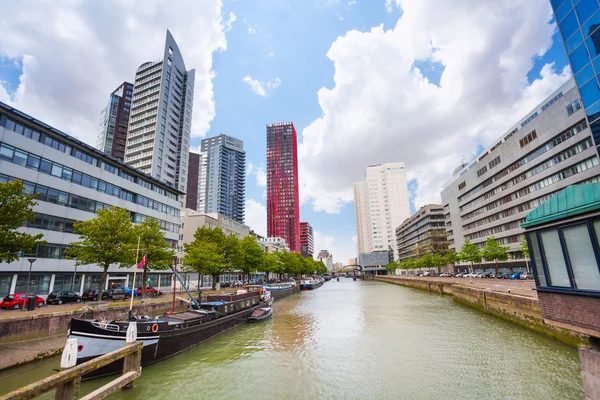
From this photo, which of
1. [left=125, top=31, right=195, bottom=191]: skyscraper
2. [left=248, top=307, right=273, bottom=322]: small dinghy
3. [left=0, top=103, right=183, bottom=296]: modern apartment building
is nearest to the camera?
[left=248, top=307, right=273, bottom=322]: small dinghy

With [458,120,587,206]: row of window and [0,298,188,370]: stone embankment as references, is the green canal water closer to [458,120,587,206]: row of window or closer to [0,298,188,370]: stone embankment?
[0,298,188,370]: stone embankment

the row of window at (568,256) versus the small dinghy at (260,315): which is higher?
the row of window at (568,256)

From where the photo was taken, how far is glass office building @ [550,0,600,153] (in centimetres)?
2720

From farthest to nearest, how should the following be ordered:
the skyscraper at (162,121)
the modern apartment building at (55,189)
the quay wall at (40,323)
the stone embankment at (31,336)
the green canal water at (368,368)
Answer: the skyscraper at (162,121), the modern apartment building at (55,189), the quay wall at (40,323), the stone embankment at (31,336), the green canal water at (368,368)

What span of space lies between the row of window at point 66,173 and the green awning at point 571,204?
160ft

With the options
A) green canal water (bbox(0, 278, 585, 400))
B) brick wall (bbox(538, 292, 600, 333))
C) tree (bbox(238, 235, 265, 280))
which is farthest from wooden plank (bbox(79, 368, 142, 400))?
tree (bbox(238, 235, 265, 280))

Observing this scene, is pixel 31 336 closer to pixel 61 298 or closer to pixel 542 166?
pixel 61 298

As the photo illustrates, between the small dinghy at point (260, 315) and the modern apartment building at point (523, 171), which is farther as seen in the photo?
the modern apartment building at point (523, 171)

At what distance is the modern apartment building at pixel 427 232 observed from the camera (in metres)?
132

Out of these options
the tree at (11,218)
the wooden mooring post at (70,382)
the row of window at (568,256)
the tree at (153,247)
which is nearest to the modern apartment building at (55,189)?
the tree at (11,218)

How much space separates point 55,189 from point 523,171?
306 ft

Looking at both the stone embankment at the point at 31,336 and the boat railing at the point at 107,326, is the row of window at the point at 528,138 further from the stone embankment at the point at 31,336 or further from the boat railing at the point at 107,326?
the stone embankment at the point at 31,336

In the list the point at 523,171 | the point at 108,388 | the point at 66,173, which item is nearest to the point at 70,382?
the point at 108,388

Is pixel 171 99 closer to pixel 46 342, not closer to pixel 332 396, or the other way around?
pixel 46 342
